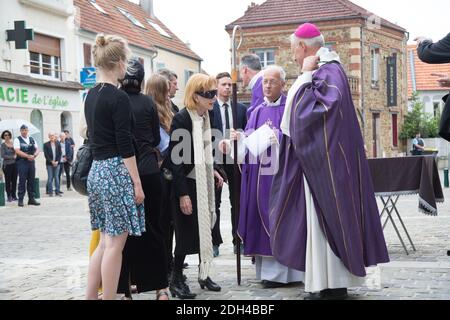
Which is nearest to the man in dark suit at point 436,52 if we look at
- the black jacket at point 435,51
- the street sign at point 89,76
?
the black jacket at point 435,51

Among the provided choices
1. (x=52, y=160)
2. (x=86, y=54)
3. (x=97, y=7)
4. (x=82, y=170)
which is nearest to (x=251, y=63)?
(x=82, y=170)

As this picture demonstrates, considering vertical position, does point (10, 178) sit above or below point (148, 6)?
below

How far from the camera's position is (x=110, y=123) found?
14.2 ft

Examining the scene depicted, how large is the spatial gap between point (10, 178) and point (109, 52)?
43.0 ft

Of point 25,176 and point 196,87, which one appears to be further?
point 25,176

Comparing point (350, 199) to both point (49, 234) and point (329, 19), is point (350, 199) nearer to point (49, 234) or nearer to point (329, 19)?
point (49, 234)

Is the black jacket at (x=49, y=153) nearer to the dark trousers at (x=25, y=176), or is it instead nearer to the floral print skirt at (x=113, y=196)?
the dark trousers at (x=25, y=176)

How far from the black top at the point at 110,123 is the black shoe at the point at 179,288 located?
1481 millimetres

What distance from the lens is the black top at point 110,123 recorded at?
4266 mm

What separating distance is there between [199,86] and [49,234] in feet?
17.7

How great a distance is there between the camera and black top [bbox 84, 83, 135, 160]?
427cm

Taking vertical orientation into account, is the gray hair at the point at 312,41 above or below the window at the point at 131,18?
below

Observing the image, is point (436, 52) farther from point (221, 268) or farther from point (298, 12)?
point (298, 12)
